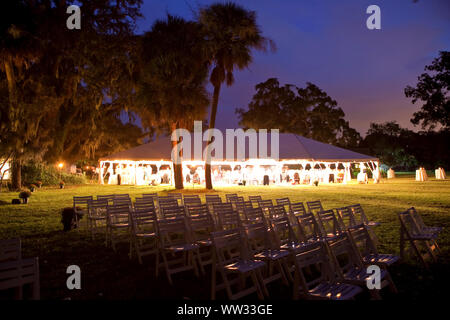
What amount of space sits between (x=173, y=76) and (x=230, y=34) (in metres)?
3.90

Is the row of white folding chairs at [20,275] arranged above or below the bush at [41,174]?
below

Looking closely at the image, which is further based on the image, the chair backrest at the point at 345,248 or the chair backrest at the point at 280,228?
the chair backrest at the point at 280,228

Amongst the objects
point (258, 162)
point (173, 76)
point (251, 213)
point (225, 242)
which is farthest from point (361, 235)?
point (258, 162)

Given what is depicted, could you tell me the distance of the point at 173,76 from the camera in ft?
62.4


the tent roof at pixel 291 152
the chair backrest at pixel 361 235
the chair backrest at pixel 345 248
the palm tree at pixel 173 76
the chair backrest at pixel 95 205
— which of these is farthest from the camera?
the tent roof at pixel 291 152

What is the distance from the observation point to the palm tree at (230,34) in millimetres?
19047

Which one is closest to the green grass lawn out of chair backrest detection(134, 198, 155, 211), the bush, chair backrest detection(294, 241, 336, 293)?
chair backrest detection(294, 241, 336, 293)

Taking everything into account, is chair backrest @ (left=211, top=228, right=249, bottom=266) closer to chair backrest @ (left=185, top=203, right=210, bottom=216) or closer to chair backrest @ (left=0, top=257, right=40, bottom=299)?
chair backrest @ (left=0, top=257, right=40, bottom=299)

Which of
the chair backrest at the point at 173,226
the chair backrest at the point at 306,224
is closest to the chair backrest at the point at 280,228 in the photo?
the chair backrest at the point at 306,224

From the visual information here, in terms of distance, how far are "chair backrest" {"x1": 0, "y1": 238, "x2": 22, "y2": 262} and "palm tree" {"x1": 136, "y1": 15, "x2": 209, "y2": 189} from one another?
15751mm

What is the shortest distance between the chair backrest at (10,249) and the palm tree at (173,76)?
1575cm

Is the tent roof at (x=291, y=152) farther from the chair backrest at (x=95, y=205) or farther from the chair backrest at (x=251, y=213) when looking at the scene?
the chair backrest at (x=251, y=213)

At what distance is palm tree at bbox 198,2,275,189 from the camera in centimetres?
1905

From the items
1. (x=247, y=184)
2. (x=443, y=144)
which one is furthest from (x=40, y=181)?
(x=443, y=144)
